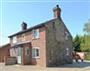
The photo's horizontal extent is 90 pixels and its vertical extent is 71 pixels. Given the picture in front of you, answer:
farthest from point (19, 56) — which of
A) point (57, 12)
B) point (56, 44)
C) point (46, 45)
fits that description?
point (57, 12)

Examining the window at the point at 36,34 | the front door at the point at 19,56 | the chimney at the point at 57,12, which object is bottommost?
the front door at the point at 19,56

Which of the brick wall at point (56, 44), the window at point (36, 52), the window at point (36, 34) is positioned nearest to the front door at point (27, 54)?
the window at point (36, 52)

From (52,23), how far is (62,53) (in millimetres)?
6450

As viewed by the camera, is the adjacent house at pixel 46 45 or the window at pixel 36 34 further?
the window at pixel 36 34

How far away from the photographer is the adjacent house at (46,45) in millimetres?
36344

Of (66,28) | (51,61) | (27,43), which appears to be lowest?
(51,61)

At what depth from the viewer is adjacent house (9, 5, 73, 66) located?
1431 inches

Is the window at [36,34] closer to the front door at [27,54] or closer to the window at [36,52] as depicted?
the window at [36,52]

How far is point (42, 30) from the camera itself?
121ft

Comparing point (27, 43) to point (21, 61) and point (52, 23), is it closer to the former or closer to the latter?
point (21, 61)

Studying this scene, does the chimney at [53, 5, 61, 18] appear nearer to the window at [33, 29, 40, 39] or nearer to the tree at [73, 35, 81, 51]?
the window at [33, 29, 40, 39]

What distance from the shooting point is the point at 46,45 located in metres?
36.0

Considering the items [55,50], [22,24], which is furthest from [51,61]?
[22,24]

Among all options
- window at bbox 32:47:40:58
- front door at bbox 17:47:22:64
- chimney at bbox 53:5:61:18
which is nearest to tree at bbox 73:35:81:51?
chimney at bbox 53:5:61:18
